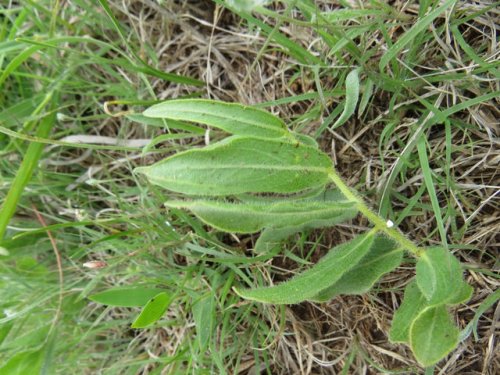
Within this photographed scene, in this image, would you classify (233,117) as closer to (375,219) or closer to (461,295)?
(375,219)

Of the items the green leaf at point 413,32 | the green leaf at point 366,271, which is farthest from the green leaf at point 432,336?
the green leaf at point 413,32

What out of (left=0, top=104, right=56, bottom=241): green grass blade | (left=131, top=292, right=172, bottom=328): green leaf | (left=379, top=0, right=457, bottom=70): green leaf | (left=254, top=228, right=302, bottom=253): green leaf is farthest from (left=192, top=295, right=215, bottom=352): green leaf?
(left=379, top=0, right=457, bottom=70): green leaf

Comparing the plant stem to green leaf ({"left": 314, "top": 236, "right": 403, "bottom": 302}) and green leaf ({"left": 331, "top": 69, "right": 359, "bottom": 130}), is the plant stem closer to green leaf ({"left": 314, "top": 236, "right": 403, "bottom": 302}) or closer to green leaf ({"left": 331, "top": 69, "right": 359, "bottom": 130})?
green leaf ({"left": 314, "top": 236, "right": 403, "bottom": 302})

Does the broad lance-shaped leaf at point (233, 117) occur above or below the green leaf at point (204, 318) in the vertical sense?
above

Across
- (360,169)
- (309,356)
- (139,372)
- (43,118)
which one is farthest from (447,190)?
(43,118)

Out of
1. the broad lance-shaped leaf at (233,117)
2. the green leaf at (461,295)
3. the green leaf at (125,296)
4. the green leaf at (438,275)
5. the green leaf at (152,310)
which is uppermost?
the broad lance-shaped leaf at (233,117)

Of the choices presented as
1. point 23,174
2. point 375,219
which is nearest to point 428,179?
point 375,219

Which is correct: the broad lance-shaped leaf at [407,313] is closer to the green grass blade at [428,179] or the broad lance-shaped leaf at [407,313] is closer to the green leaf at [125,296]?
the green grass blade at [428,179]
